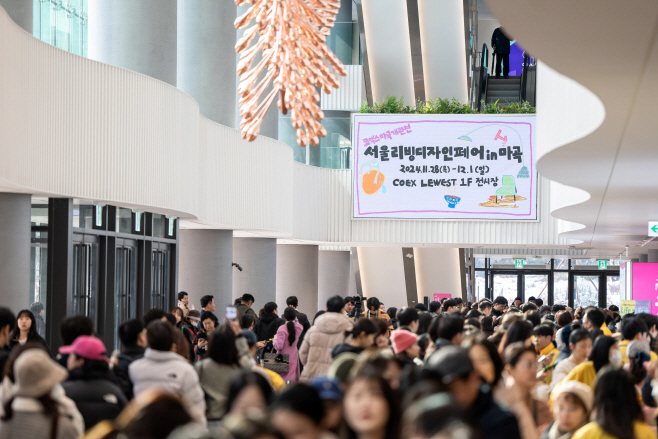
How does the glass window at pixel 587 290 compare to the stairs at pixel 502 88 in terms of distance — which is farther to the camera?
the glass window at pixel 587 290

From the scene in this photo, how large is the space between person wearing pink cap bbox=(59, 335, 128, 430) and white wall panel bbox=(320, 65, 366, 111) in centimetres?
1782

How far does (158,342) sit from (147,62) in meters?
7.51

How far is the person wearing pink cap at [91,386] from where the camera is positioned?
4.23m

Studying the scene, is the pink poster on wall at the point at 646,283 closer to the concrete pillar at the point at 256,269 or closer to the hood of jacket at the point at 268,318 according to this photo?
the concrete pillar at the point at 256,269

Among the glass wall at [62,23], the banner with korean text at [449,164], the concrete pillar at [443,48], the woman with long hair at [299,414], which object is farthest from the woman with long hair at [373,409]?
the concrete pillar at [443,48]

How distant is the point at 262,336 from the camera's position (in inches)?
421

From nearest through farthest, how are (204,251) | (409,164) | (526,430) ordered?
(526,430) → (204,251) → (409,164)

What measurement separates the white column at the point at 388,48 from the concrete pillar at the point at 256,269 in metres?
5.31

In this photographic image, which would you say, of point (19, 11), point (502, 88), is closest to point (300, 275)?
point (502, 88)

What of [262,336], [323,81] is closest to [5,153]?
[262,336]

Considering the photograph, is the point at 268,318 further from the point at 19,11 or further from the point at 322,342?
the point at 19,11

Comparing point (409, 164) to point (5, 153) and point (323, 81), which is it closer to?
point (5, 153)

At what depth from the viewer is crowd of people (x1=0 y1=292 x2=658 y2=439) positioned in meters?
2.62

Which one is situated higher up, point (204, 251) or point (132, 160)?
point (132, 160)
